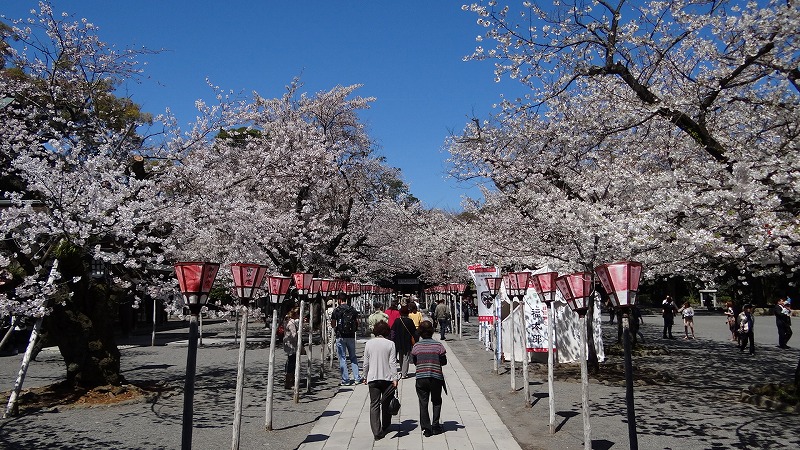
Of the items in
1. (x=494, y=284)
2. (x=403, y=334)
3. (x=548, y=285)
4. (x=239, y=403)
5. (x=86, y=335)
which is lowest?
(x=239, y=403)

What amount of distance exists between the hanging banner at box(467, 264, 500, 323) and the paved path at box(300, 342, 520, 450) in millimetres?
5026

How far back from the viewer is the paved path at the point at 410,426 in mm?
7816

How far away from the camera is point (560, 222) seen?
12289 mm

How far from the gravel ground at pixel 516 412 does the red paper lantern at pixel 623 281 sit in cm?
262

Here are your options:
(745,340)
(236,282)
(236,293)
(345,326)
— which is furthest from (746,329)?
(236,282)

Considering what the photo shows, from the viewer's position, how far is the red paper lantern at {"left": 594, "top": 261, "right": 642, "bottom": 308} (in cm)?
623

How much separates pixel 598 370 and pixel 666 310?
10.8 meters

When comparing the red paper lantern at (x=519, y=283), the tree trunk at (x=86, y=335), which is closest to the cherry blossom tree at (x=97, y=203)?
the tree trunk at (x=86, y=335)

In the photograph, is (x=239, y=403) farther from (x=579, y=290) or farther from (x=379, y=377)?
(x=579, y=290)

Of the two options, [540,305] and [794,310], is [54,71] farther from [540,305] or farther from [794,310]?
[794,310]

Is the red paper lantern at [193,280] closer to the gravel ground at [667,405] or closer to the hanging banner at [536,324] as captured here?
the gravel ground at [667,405]

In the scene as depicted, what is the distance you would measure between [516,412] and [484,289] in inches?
296

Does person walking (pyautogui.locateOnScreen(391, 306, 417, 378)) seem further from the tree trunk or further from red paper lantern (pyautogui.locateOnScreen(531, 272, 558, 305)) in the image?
the tree trunk

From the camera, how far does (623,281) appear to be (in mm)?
6254
